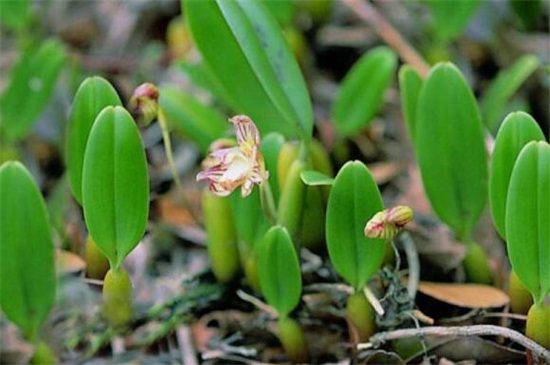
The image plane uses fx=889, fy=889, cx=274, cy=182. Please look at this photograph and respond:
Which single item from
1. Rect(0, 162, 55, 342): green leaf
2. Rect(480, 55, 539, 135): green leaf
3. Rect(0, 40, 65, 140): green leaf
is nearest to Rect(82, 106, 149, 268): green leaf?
Rect(0, 162, 55, 342): green leaf

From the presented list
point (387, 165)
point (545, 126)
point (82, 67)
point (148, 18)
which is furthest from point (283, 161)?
point (148, 18)

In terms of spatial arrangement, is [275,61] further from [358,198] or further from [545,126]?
[545,126]

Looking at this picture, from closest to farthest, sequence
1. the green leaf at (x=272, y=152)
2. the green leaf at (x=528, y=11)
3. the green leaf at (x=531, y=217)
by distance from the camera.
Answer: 1. the green leaf at (x=531, y=217)
2. the green leaf at (x=272, y=152)
3. the green leaf at (x=528, y=11)

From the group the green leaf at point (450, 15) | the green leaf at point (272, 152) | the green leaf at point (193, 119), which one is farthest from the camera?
the green leaf at point (450, 15)

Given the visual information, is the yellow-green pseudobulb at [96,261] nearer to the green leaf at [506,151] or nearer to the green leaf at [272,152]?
the green leaf at [272,152]

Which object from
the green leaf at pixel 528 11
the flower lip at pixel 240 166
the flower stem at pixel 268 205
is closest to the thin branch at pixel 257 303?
the flower stem at pixel 268 205
